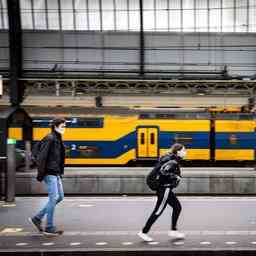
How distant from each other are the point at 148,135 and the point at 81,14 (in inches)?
385

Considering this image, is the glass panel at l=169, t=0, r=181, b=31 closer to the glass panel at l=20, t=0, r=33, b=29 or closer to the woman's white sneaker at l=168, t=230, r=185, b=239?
the glass panel at l=20, t=0, r=33, b=29

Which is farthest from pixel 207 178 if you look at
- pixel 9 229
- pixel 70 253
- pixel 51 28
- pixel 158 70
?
pixel 51 28

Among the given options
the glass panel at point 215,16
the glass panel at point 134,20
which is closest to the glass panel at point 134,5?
the glass panel at point 134,20

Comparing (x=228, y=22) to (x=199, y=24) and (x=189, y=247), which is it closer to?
(x=199, y=24)

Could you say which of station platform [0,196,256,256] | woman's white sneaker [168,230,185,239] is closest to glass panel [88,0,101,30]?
station platform [0,196,256,256]

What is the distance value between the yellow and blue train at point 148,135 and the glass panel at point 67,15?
8135mm

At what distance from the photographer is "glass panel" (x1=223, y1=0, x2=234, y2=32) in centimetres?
3362

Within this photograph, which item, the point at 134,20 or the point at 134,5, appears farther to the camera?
the point at 134,20

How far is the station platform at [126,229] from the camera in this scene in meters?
7.87

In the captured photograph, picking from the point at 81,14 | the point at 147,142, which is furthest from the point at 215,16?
the point at 147,142

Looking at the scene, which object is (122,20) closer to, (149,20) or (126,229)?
(149,20)

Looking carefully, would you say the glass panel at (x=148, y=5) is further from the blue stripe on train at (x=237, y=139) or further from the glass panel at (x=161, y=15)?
the blue stripe on train at (x=237, y=139)

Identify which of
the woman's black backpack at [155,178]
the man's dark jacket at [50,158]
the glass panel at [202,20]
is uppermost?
the glass panel at [202,20]

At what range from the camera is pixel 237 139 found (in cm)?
2855
